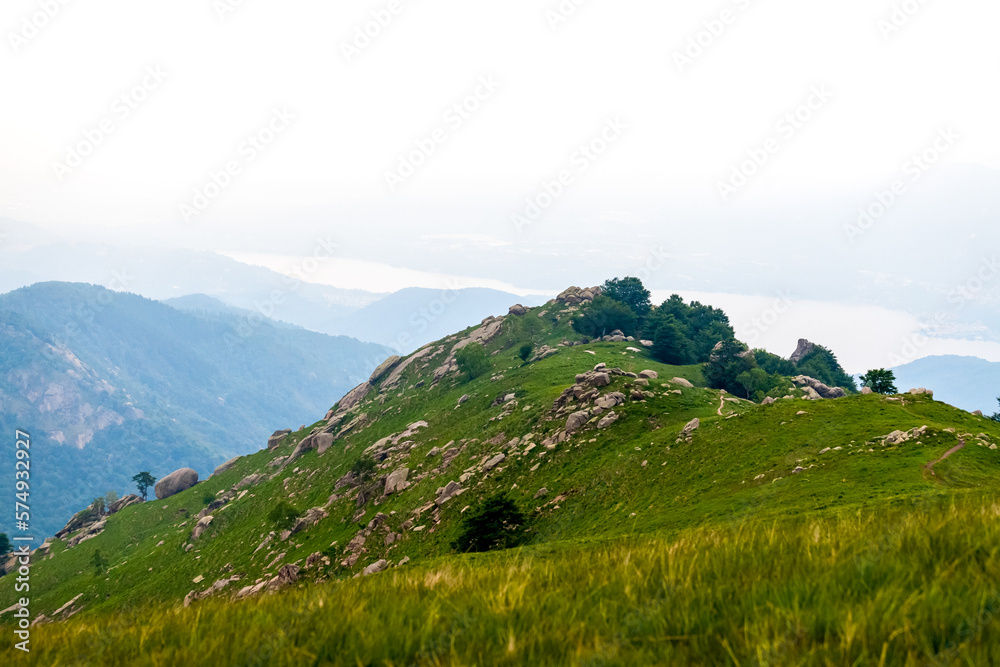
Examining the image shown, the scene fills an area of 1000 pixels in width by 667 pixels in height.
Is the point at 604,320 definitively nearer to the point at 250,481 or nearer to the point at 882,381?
the point at 882,381

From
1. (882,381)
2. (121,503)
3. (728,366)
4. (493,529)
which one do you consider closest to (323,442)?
(493,529)

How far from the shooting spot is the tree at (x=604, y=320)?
101500 millimetres

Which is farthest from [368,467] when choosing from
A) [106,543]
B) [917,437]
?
[106,543]

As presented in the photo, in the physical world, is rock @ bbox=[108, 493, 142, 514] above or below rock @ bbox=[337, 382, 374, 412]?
below

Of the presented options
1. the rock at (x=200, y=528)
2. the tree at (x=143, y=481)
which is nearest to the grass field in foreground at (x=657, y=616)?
the rock at (x=200, y=528)

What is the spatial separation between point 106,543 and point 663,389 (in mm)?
105576

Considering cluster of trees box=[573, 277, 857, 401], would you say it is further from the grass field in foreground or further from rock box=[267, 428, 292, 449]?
rock box=[267, 428, 292, 449]

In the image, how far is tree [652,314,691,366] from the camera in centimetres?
8775

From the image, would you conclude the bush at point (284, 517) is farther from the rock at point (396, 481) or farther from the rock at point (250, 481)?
the rock at point (250, 481)

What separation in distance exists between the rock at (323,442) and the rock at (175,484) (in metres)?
53.3

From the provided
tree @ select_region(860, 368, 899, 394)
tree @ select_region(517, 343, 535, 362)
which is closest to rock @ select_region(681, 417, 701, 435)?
tree @ select_region(860, 368, 899, 394)

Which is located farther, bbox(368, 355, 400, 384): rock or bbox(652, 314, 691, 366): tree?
bbox(368, 355, 400, 384): rock

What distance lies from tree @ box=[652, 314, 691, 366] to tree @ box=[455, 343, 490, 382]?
29752 mm

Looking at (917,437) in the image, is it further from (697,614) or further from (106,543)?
(106,543)
